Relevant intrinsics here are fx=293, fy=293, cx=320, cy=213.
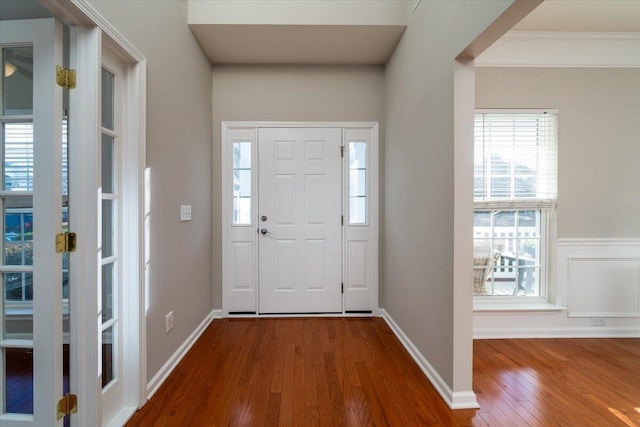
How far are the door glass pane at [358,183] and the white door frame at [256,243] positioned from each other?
0.17 ft

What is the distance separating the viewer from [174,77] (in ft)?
7.19

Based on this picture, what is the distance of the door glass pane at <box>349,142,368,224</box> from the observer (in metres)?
3.20

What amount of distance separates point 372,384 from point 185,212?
74.4 inches

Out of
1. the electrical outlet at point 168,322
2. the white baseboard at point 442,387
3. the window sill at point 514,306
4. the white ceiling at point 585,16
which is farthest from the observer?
the window sill at point 514,306

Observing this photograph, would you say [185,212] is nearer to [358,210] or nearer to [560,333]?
[358,210]

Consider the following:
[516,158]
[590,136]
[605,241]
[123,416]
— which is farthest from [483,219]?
[123,416]

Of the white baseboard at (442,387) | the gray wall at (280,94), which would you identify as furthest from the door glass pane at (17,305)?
the white baseboard at (442,387)

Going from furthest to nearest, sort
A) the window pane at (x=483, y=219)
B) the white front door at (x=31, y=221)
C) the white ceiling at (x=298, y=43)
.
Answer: the window pane at (x=483, y=219) → the white ceiling at (x=298, y=43) → the white front door at (x=31, y=221)

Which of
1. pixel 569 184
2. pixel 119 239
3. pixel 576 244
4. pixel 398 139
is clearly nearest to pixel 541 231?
pixel 576 244

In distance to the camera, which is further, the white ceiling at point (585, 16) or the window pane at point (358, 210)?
the window pane at point (358, 210)

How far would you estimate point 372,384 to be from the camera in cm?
194

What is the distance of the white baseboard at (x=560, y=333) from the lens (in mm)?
2646

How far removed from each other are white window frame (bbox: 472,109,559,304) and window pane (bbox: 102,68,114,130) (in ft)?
9.25

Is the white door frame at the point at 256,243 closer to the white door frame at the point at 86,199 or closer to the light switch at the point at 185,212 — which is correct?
the light switch at the point at 185,212
